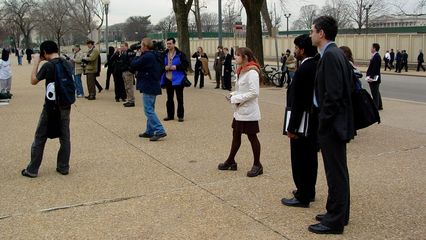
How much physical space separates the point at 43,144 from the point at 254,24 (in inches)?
595

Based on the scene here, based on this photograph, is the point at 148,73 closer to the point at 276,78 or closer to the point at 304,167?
the point at 304,167

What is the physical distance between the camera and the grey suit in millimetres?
4262

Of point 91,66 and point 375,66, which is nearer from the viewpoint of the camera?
point 375,66

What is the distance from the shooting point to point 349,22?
77.0 metres

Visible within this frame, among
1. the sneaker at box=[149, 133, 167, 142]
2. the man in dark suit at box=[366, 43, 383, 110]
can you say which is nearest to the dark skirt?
the sneaker at box=[149, 133, 167, 142]

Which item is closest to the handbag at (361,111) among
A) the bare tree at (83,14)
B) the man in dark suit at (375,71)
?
the man in dark suit at (375,71)

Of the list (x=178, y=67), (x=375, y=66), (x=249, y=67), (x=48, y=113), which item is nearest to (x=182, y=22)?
(x=375, y=66)

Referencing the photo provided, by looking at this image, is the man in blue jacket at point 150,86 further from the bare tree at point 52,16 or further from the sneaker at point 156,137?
the bare tree at point 52,16

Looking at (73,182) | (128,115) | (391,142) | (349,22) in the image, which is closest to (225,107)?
(128,115)

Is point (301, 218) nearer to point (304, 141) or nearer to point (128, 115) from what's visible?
point (304, 141)

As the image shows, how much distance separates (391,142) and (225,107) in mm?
5684

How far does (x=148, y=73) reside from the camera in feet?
29.8

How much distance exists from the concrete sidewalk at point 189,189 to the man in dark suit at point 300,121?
18 cm

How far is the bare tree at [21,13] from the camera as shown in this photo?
246ft
